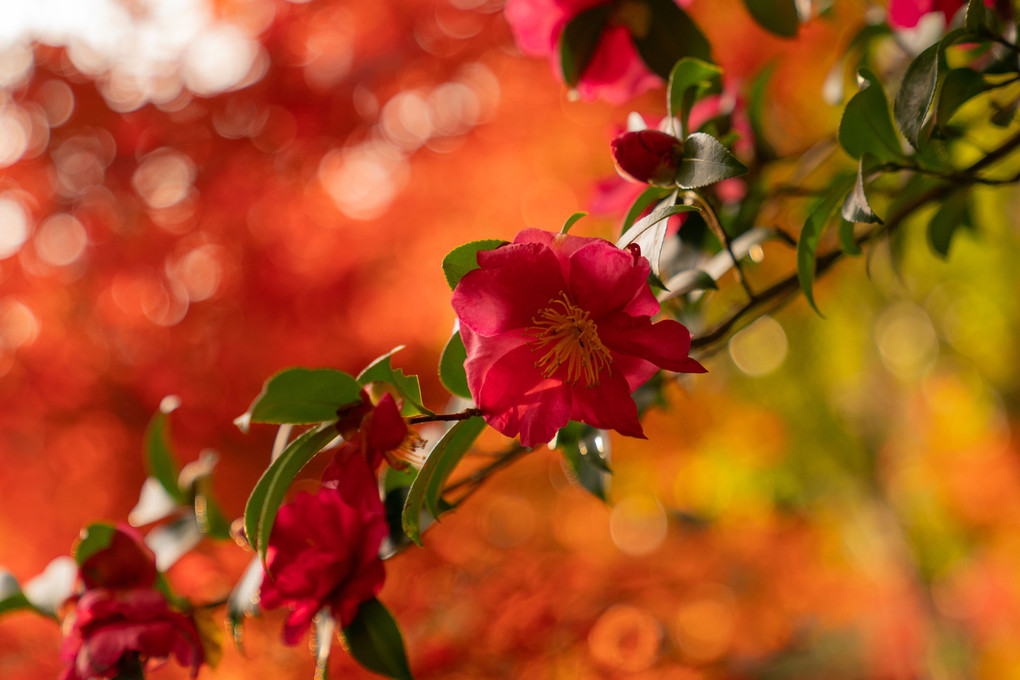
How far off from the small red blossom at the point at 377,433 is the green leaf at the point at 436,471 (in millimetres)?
17

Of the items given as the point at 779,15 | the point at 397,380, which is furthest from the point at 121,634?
the point at 779,15

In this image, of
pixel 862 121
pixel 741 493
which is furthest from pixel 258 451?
A: pixel 741 493

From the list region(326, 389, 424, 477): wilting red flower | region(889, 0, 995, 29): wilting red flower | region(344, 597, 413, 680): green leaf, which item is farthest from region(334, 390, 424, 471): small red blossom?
region(889, 0, 995, 29): wilting red flower

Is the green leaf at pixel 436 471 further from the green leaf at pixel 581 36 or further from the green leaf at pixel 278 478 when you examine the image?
the green leaf at pixel 581 36

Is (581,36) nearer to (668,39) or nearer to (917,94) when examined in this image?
(668,39)

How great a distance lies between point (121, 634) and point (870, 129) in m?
0.54

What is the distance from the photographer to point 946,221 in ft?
1.74

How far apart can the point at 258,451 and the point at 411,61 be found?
1.11m

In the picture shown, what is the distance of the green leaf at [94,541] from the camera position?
1.57ft

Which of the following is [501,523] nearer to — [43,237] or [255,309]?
[255,309]

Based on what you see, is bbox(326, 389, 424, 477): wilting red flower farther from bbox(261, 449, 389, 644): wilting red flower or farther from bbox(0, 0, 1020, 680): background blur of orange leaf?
bbox(0, 0, 1020, 680): background blur of orange leaf

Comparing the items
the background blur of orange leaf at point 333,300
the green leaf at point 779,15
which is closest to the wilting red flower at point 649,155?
the green leaf at point 779,15

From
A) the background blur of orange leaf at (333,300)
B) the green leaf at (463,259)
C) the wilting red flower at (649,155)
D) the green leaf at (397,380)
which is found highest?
the green leaf at (463,259)

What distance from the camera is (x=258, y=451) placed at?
1.81 metres
